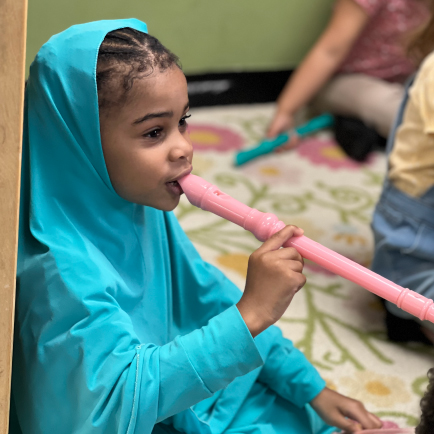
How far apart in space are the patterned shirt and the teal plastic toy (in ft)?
0.66

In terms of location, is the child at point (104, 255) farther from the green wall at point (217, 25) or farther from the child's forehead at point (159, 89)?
the green wall at point (217, 25)

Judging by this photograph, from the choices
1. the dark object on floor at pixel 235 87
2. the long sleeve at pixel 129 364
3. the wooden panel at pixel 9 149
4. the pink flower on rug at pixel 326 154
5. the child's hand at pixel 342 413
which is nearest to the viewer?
the wooden panel at pixel 9 149

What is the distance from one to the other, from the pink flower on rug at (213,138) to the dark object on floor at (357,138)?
31 centimetres

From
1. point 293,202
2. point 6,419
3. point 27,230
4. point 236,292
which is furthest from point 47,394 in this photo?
point 293,202

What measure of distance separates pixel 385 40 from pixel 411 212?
1.03 meters

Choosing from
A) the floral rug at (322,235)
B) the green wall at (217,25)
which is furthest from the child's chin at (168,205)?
the green wall at (217,25)

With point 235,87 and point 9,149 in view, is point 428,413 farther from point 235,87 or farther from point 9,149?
point 235,87

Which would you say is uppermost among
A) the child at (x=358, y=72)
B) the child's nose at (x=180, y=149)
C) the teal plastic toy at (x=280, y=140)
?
the child's nose at (x=180, y=149)

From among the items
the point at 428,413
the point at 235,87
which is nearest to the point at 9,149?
the point at 428,413

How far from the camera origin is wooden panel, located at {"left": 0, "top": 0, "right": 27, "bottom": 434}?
0.51 metres

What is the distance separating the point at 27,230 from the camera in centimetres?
66

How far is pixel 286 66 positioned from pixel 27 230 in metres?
1.58

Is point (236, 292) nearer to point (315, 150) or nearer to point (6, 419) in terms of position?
point (6, 419)

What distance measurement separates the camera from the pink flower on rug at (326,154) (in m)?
1.76
